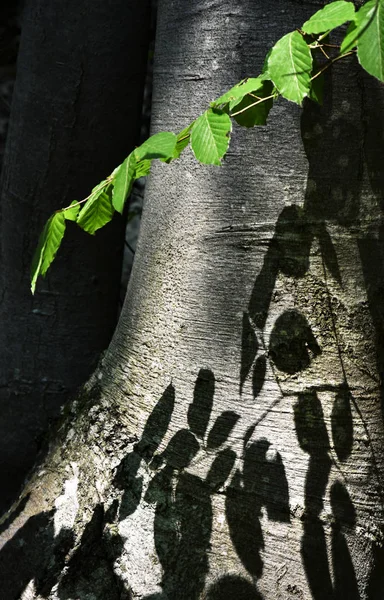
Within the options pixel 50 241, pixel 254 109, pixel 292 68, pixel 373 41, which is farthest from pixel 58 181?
pixel 373 41

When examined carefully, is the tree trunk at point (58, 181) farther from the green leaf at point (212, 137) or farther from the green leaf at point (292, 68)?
the green leaf at point (292, 68)

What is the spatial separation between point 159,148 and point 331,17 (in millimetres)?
314

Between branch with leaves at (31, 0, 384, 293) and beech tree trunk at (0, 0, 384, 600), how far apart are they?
0.15m

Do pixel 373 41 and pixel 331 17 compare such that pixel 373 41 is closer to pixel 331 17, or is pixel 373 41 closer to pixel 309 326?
pixel 331 17

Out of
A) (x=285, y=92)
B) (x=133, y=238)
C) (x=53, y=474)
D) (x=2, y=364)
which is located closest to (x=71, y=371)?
(x=2, y=364)

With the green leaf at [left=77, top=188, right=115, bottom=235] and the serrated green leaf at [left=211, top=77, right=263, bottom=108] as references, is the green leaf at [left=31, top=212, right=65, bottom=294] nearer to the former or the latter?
the green leaf at [left=77, top=188, right=115, bottom=235]

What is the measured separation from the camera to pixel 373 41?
87 cm

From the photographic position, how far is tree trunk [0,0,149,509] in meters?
1.94

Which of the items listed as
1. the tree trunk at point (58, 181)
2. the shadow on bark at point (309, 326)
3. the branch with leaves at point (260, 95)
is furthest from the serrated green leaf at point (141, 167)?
the tree trunk at point (58, 181)

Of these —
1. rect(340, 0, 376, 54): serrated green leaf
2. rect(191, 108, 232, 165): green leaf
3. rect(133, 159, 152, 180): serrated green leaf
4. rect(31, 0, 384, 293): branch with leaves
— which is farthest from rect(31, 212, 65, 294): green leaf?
rect(340, 0, 376, 54): serrated green leaf

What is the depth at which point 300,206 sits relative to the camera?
4.14 ft

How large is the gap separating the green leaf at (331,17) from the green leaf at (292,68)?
3 centimetres

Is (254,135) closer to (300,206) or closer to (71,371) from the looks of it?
(300,206)

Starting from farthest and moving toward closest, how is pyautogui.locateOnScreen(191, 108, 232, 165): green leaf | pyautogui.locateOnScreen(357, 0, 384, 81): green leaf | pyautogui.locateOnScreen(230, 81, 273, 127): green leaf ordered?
pyautogui.locateOnScreen(230, 81, 273, 127): green leaf
pyautogui.locateOnScreen(191, 108, 232, 165): green leaf
pyautogui.locateOnScreen(357, 0, 384, 81): green leaf
